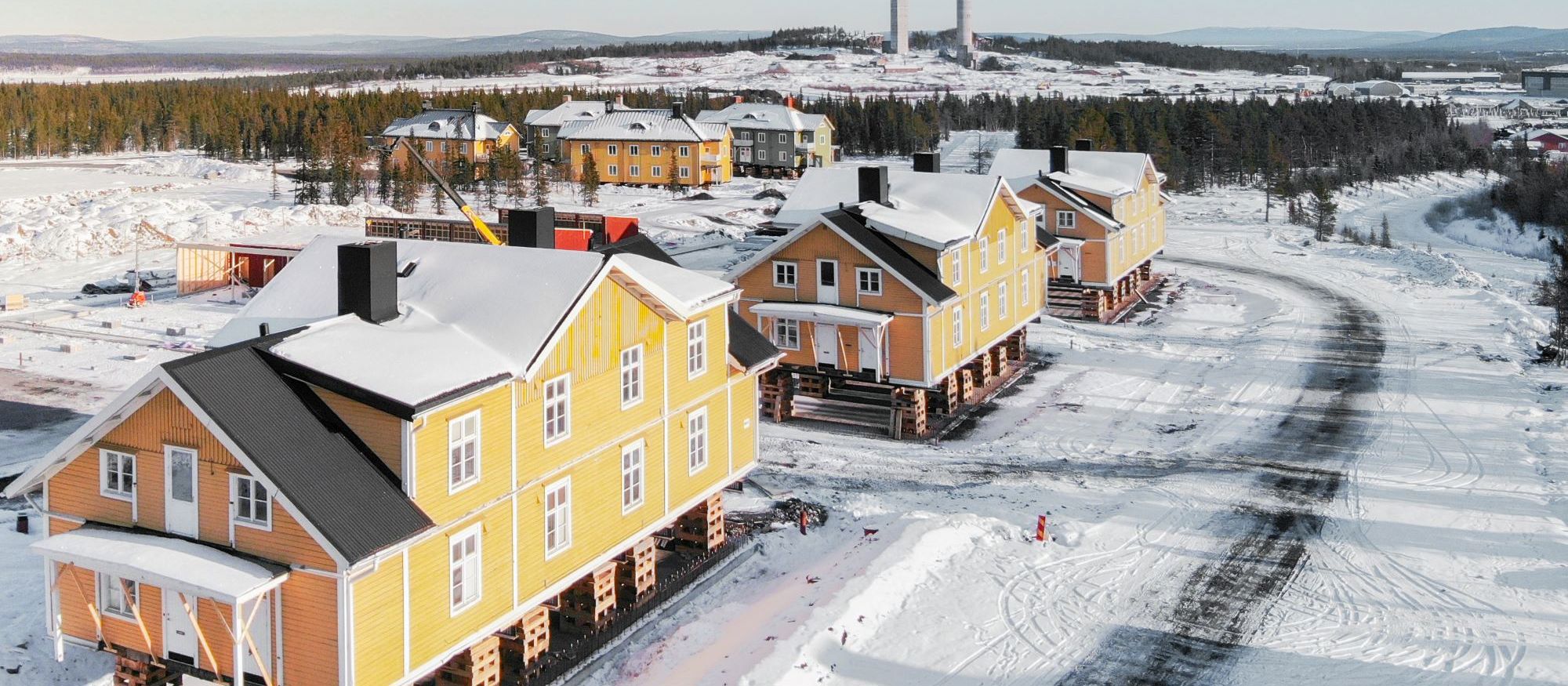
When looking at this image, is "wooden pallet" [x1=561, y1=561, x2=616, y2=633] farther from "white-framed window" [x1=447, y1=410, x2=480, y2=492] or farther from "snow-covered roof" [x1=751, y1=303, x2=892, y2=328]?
"snow-covered roof" [x1=751, y1=303, x2=892, y2=328]

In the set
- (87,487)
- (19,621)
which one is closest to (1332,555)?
(87,487)

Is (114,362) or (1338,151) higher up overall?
(1338,151)

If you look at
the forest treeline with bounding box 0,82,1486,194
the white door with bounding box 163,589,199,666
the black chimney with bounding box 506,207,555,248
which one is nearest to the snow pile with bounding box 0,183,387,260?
the forest treeline with bounding box 0,82,1486,194

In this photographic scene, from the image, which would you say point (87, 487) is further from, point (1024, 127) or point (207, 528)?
point (1024, 127)

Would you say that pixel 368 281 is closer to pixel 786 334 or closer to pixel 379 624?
pixel 379 624

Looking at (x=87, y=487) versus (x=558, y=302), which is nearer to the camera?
(x=87, y=487)

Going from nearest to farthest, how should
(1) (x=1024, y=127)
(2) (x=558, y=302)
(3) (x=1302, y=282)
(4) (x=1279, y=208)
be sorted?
(2) (x=558, y=302) → (3) (x=1302, y=282) → (4) (x=1279, y=208) → (1) (x=1024, y=127)

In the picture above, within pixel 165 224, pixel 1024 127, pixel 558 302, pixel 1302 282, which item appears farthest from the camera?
pixel 1024 127

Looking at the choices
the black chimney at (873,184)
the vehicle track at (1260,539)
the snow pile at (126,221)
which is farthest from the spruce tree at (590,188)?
the vehicle track at (1260,539)
